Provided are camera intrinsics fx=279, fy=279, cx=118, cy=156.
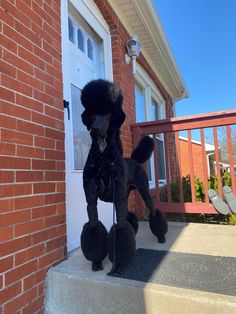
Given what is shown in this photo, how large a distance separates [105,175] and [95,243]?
0.43m

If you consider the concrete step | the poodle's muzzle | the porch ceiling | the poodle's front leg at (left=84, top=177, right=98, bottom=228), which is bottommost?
the concrete step

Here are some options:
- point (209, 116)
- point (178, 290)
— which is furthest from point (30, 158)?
point (209, 116)

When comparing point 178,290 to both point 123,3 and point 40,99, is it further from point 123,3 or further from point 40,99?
point 123,3

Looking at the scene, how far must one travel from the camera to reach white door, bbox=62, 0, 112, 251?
2.33 m

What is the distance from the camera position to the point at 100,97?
1626mm

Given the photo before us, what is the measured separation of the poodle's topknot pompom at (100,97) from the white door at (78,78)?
0.70 metres

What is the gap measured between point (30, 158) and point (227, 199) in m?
2.12

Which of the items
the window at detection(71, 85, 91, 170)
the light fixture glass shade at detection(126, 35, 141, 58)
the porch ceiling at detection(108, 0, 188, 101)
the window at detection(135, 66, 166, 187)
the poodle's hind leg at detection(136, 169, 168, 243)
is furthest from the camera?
the window at detection(135, 66, 166, 187)

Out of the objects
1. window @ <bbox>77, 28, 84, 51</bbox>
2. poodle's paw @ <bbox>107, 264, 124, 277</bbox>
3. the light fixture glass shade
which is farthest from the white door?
poodle's paw @ <bbox>107, 264, 124, 277</bbox>

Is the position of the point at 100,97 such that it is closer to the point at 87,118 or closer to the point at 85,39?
the point at 87,118

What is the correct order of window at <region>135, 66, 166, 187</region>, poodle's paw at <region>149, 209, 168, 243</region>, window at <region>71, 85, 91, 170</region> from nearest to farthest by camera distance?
poodle's paw at <region>149, 209, 168, 243</region> → window at <region>71, 85, 91, 170</region> → window at <region>135, 66, 166, 187</region>

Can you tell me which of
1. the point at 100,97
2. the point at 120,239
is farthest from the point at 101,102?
the point at 120,239

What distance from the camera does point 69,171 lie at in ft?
7.63

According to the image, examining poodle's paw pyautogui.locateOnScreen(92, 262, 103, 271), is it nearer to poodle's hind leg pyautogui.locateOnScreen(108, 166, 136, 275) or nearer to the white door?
poodle's hind leg pyautogui.locateOnScreen(108, 166, 136, 275)
